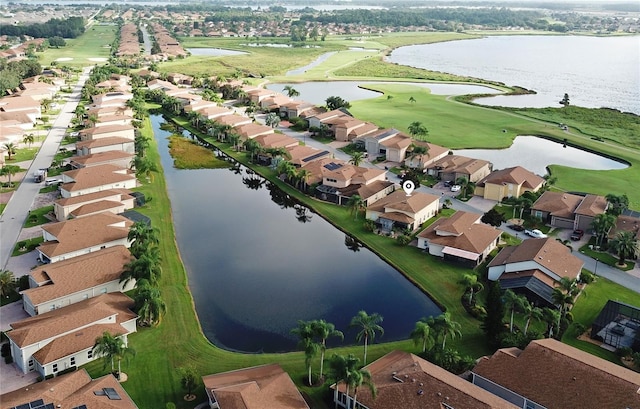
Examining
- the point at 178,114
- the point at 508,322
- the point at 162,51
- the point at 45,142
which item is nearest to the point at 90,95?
the point at 178,114

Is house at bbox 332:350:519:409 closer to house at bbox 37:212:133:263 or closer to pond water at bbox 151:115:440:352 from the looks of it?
pond water at bbox 151:115:440:352

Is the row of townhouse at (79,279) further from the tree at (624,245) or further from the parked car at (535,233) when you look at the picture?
the tree at (624,245)

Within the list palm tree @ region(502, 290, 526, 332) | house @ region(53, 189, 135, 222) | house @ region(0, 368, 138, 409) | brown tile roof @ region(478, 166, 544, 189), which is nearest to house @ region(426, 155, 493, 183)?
brown tile roof @ region(478, 166, 544, 189)

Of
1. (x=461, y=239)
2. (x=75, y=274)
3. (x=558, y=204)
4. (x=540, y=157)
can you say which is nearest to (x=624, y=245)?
(x=558, y=204)

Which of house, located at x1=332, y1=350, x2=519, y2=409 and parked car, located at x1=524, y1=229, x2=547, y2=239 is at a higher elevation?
house, located at x1=332, y1=350, x2=519, y2=409

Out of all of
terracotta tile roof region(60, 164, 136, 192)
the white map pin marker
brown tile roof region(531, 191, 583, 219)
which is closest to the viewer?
brown tile roof region(531, 191, 583, 219)

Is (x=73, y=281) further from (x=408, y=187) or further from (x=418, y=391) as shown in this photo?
(x=408, y=187)

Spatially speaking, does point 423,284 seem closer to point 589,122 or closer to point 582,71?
point 589,122
